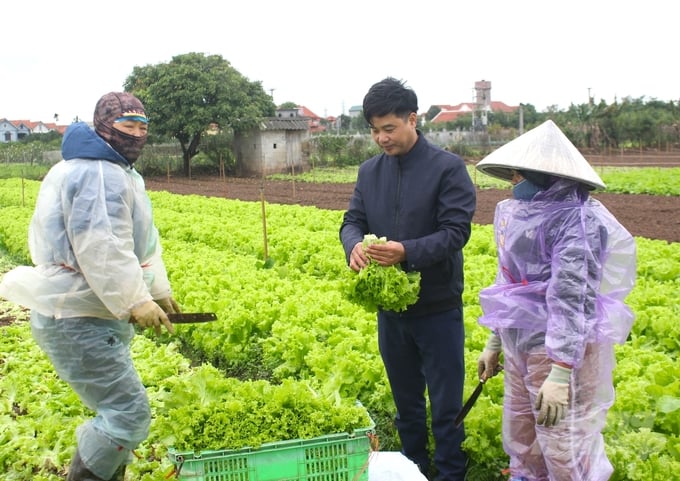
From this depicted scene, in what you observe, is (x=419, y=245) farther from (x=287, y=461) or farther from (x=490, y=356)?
(x=287, y=461)

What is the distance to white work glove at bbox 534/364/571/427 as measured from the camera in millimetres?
3076

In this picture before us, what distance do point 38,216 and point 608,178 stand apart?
2485cm

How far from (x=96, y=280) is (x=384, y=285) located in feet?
5.07

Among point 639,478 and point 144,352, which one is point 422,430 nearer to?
point 639,478

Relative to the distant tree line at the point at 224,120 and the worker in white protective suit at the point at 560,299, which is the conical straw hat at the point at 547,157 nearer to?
the worker in white protective suit at the point at 560,299

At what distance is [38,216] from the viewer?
3.70m

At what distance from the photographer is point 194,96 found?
37688mm

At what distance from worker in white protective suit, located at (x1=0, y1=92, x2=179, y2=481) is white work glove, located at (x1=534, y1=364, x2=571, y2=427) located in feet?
6.55

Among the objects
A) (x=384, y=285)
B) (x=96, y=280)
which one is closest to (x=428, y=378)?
(x=384, y=285)

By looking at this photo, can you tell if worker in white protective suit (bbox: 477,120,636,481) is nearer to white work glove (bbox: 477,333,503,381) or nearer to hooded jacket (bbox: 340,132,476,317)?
white work glove (bbox: 477,333,503,381)

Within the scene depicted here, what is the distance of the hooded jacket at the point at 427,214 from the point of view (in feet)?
12.6

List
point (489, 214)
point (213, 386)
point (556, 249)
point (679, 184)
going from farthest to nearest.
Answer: point (679, 184), point (489, 214), point (213, 386), point (556, 249)

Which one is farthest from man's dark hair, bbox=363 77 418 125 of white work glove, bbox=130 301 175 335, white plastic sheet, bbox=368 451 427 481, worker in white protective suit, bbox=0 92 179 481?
white plastic sheet, bbox=368 451 427 481

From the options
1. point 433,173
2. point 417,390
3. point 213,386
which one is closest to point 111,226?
point 213,386
